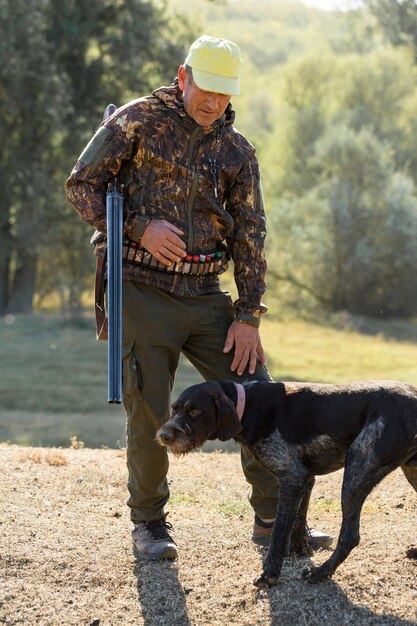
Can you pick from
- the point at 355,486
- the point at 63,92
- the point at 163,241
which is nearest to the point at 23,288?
the point at 63,92

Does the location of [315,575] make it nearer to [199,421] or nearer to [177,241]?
[199,421]

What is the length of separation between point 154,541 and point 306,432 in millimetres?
1355

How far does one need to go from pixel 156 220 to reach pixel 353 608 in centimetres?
253

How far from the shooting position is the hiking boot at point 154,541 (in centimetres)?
608

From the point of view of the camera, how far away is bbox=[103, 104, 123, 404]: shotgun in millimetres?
5801

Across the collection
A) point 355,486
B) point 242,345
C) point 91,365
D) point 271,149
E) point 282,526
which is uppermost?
point 271,149

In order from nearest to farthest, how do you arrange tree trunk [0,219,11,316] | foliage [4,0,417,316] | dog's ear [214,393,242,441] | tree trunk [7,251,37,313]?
dog's ear [214,393,242,441] → foliage [4,0,417,316] → tree trunk [0,219,11,316] → tree trunk [7,251,37,313]

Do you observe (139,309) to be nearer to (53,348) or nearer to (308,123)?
(53,348)

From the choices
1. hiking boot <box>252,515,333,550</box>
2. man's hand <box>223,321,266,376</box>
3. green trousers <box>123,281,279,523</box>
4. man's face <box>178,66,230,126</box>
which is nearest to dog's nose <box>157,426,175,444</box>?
green trousers <box>123,281,279,523</box>

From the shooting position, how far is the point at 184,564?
6047mm

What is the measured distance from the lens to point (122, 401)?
19.9 feet

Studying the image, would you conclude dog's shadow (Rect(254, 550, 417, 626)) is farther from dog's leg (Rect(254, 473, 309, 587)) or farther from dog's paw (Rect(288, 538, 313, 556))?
dog's paw (Rect(288, 538, 313, 556))

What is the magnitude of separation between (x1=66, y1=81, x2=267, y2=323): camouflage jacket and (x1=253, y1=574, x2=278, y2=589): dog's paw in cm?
164

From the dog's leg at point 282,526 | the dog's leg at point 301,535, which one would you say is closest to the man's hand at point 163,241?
the dog's leg at point 282,526
